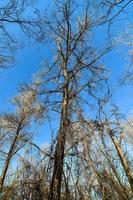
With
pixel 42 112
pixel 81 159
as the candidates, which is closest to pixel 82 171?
pixel 81 159

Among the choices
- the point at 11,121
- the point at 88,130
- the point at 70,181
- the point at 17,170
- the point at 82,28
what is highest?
the point at 11,121

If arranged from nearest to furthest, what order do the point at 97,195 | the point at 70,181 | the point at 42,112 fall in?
the point at 97,195 < the point at 70,181 < the point at 42,112

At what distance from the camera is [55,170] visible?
565 centimetres

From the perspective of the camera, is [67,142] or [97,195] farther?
[67,142]

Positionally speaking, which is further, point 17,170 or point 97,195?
point 17,170

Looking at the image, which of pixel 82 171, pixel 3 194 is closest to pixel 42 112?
pixel 3 194

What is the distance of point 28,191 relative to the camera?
5.44 meters

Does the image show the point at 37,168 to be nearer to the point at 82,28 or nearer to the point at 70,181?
the point at 70,181

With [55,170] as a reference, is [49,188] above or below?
below

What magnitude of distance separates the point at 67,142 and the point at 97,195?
210 centimetres

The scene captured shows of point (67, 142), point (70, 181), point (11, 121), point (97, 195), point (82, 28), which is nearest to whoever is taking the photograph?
point (97, 195)

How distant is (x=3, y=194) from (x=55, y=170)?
1.09 metres

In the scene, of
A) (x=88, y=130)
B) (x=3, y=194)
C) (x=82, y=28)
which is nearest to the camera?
(x=3, y=194)

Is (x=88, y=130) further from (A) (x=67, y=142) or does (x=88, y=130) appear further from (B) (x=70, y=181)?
(B) (x=70, y=181)
